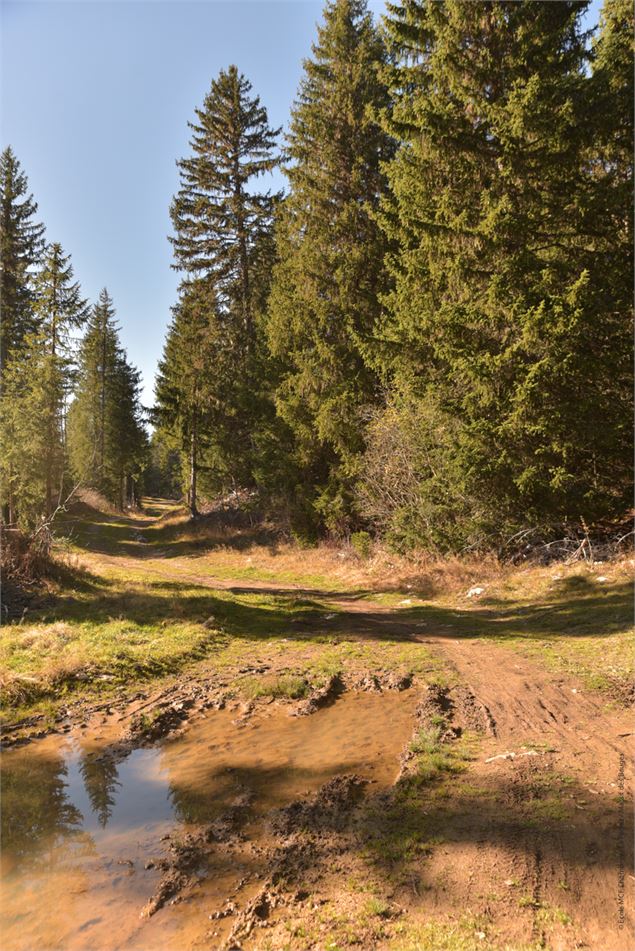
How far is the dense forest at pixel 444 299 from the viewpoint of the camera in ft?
40.4

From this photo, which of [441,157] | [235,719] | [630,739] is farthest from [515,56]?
[235,719]

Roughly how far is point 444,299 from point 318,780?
13272 mm

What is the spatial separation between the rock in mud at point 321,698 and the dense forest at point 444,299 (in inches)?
311

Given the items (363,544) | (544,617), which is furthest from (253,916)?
(363,544)

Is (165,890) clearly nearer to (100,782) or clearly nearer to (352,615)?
(100,782)

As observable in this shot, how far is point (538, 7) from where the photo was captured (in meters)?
13.0

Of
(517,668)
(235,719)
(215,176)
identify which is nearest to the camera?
(235,719)

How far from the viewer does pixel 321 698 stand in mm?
6883

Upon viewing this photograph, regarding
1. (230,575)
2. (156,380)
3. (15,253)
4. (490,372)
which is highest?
(15,253)

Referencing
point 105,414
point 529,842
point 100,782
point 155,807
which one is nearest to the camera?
point 529,842

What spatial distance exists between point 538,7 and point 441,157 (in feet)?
13.3

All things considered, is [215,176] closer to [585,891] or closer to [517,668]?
[517,668]

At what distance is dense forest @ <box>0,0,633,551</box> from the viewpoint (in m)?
12.3

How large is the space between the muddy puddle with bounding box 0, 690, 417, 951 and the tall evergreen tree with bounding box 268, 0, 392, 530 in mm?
13440
